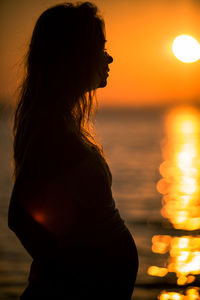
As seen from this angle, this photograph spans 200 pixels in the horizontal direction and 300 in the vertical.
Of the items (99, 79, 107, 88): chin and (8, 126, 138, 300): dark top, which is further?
(99, 79, 107, 88): chin

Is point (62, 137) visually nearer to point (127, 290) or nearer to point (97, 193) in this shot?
point (97, 193)

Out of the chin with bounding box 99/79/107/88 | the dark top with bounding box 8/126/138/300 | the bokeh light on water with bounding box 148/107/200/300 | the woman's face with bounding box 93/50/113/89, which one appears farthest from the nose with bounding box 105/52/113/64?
the bokeh light on water with bounding box 148/107/200/300

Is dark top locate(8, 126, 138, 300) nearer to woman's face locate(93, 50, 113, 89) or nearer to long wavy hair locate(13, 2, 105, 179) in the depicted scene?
long wavy hair locate(13, 2, 105, 179)

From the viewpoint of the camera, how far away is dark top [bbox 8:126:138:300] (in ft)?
5.11

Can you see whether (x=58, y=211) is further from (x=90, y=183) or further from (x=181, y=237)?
(x=181, y=237)

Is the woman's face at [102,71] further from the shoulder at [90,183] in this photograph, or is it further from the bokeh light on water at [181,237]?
the bokeh light on water at [181,237]

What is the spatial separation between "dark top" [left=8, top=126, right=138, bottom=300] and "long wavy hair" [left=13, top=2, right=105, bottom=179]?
0.60 feet

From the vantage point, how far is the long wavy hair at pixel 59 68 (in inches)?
68.1

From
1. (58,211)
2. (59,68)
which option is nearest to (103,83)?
(59,68)

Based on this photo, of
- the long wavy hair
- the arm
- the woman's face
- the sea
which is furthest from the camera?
the sea

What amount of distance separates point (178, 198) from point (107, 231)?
13791 mm

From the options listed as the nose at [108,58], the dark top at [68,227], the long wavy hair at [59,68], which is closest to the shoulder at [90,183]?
the dark top at [68,227]

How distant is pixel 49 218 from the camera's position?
159cm

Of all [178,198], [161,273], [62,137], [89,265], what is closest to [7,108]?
[62,137]
